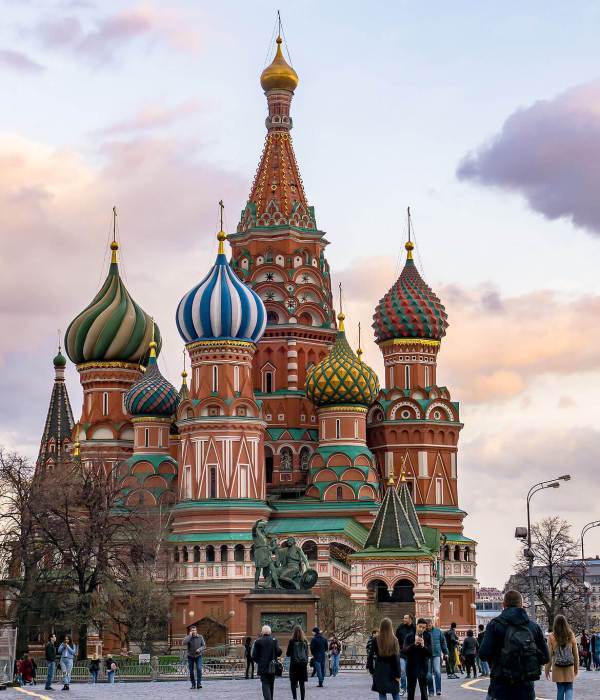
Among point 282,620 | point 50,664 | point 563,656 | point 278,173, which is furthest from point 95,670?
point 278,173

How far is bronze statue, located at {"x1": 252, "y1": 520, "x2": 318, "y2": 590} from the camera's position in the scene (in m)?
46.9

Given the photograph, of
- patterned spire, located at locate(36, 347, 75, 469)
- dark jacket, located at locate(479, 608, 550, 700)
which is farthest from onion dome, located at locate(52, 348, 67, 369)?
dark jacket, located at locate(479, 608, 550, 700)

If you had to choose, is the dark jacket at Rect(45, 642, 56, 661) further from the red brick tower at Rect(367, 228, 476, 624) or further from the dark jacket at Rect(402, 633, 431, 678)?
the red brick tower at Rect(367, 228, 476, 624)

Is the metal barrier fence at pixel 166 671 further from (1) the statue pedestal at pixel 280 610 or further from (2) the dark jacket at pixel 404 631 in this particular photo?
(2) the dark jacket at pixel 404 631

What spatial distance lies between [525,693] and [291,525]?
185ft

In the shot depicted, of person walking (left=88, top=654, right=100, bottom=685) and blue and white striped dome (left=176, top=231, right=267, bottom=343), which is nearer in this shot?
person walking (left=88, top=654, right=100, bottom=685)

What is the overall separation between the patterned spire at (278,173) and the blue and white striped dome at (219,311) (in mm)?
8707

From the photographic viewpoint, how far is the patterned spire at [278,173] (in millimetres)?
78688

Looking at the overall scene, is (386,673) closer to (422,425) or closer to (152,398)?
(152,398)

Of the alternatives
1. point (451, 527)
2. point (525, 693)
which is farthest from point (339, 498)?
point (525, 693)

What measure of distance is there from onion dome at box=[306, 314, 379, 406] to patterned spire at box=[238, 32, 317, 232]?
8629 millimetres

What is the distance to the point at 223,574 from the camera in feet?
224

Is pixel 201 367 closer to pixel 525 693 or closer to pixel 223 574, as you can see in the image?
pixel 223 574

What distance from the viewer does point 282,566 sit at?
155ft
